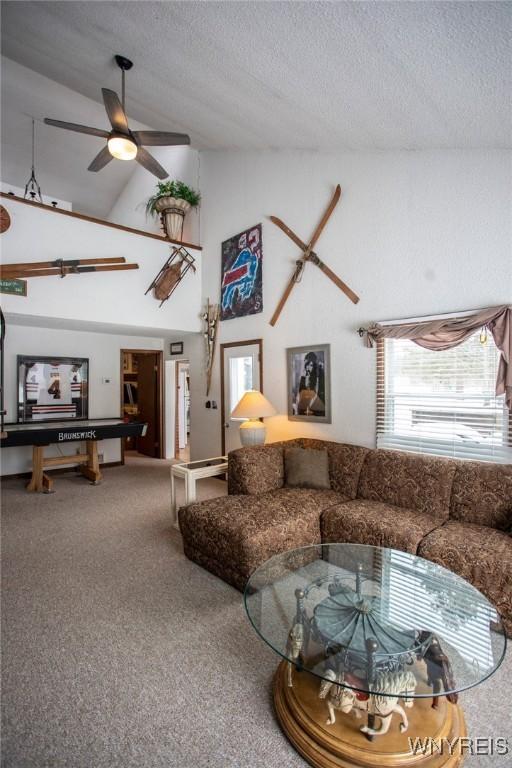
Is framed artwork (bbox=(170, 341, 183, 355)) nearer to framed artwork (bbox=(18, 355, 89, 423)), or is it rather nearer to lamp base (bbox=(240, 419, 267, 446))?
framed artwork (bbox=(18, 355, 89, 423))

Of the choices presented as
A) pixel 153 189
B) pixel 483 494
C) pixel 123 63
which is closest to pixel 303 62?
pixel 123 63

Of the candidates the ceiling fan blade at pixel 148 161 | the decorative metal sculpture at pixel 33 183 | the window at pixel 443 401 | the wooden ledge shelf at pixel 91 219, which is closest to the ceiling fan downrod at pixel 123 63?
the ceiling fan blade at pixel 148 161

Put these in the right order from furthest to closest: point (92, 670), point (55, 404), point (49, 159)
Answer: point (49, 159) → point (55, 404) → point (92, 670)

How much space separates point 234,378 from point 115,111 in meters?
3.33

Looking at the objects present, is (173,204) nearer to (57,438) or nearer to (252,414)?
(252,414)

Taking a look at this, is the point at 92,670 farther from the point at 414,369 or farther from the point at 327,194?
the point at 327,194

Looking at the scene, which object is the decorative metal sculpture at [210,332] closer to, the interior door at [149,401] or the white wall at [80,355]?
the white wall at [80,355]

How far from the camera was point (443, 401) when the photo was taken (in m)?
3.29

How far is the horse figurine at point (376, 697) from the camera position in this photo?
1.31 metres

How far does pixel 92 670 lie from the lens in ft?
6.17

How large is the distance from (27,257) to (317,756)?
495 cm

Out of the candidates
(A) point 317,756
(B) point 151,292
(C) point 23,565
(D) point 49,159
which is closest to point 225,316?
(B) point 151,292

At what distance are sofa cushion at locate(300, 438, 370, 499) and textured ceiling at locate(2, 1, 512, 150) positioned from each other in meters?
2.68

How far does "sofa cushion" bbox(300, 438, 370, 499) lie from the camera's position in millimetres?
3408
